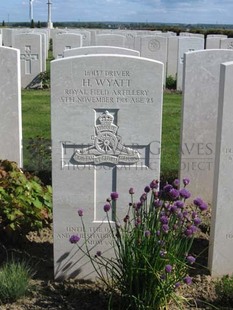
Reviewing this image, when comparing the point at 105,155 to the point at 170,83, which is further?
the point at 170,83

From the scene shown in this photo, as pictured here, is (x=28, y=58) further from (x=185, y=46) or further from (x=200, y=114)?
(x=200, y=114)

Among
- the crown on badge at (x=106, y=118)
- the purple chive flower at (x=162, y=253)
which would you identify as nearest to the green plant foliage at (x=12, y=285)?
the purple chive flower at (x=162, y=253)

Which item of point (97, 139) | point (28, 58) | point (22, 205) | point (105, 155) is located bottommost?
point (22, 205)

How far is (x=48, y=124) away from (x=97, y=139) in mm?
5934

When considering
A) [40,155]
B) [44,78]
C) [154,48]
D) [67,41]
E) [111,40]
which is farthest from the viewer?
[111,40]

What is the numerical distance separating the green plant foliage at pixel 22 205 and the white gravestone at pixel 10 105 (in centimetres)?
117

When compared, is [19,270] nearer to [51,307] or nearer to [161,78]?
[51,307]

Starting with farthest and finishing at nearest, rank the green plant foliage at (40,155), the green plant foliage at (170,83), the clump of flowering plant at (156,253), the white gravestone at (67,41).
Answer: the white gravestone at (67,41) < the green plant foliage at (170,83) < the green plant foliage at (40,155) < the clump of flowering plant at (156,253)

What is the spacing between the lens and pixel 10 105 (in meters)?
5.66

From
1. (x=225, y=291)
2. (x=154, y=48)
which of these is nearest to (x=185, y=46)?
(x=154, y=48)

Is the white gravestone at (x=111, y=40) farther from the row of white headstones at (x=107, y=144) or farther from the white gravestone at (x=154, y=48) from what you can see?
the row of white headstones at (x=107, y=144)

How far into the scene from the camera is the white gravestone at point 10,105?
5590 mm

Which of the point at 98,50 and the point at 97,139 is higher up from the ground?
the point at 98,50

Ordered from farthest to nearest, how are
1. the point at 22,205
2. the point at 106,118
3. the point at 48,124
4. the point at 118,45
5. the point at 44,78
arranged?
the point at 118,45
the point at 44,78
the point at 48,124
the point at 22,205
the point at 106,118
